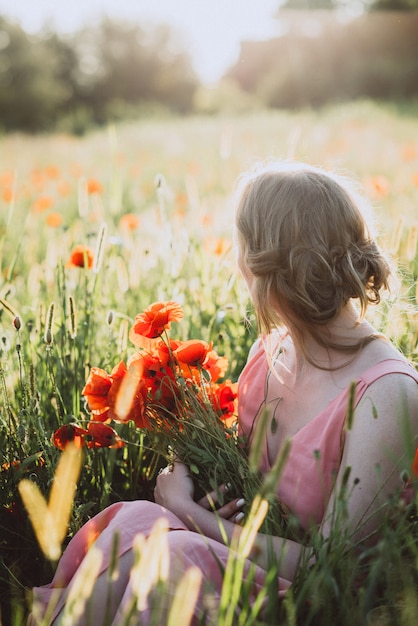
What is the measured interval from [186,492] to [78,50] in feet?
94.9

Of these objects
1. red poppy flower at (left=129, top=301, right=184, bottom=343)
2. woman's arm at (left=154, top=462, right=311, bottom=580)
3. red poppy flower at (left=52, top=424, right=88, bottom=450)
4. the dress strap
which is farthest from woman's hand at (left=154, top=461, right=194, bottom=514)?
the dress strap

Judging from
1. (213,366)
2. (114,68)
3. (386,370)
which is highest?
(386,370)

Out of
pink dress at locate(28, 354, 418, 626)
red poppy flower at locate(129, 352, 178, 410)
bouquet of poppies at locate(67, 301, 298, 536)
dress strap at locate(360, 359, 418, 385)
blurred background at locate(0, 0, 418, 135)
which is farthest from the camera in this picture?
blurred background at locate(0, 0, 418, 135)

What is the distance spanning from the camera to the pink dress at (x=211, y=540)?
4.03ft

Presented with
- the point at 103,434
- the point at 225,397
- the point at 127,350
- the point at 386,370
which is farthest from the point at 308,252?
the point at 127,350

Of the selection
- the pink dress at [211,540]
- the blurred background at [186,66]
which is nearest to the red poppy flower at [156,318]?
the pink dress at [211,540]

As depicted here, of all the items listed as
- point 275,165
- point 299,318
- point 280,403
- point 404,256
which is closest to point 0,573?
point 280,403

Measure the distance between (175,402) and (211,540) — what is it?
0.39 m

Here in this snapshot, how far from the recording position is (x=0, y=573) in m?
1.54

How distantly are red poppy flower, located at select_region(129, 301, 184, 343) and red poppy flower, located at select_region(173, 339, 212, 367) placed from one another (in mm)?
68

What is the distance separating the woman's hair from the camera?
4.67 feet

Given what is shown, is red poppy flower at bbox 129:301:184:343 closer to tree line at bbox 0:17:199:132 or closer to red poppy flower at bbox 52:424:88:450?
red poppy flower at bbox 52:424:88:450

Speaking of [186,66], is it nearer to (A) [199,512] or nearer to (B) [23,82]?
(B) [23,82]

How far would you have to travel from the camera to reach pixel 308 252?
4.67 ft
